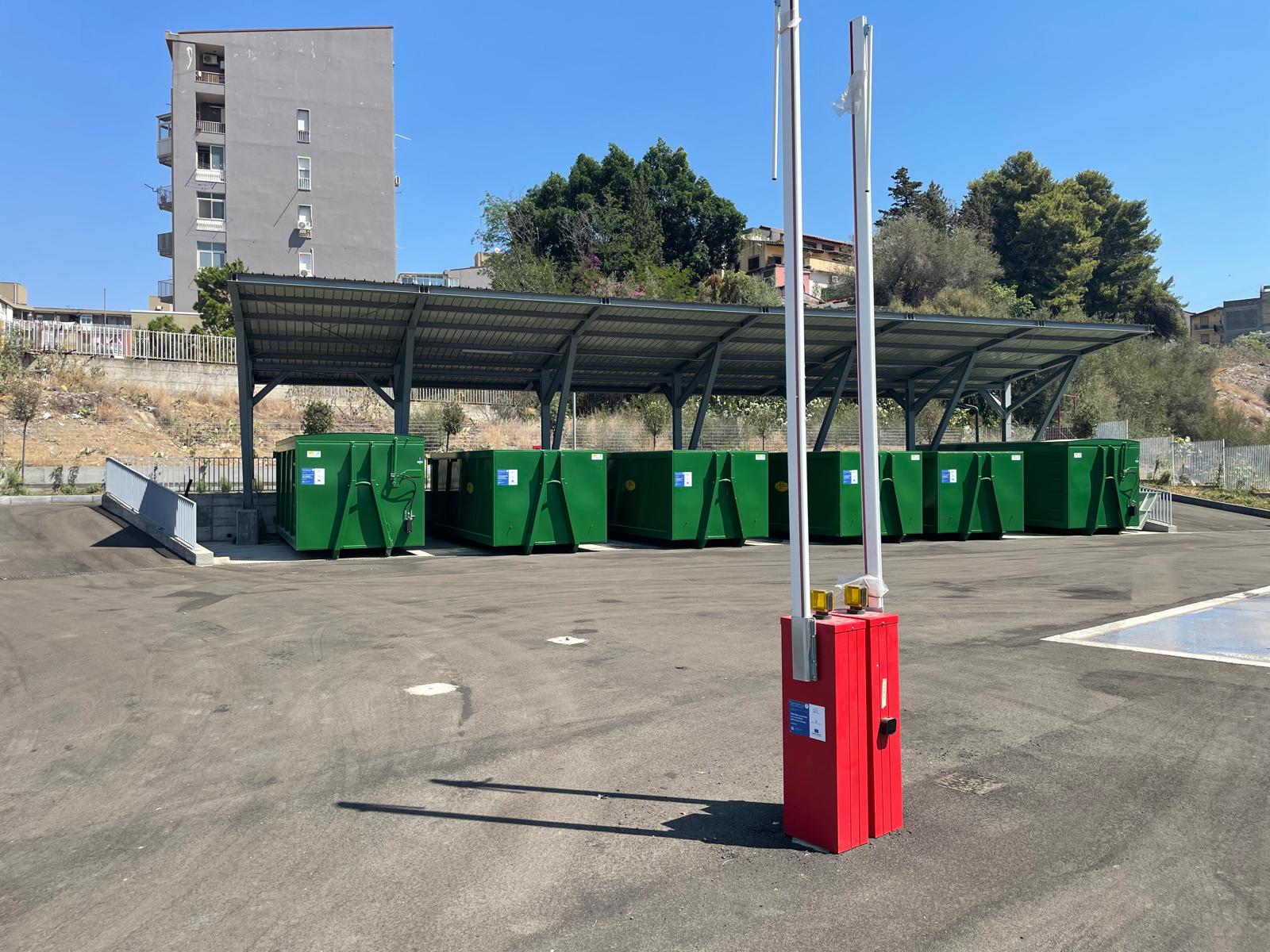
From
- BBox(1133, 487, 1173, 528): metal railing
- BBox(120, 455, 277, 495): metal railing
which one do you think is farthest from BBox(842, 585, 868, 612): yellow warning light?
BBox(1133, 487, 1173, 528): metal railing

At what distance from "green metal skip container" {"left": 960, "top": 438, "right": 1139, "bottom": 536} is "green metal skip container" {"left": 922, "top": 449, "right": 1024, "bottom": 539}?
4.55 ft

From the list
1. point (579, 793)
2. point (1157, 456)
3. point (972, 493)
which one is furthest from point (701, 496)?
point (1157, 456)

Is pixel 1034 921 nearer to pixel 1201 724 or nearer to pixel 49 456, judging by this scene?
pixel 1201 724

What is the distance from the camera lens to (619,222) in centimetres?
5691

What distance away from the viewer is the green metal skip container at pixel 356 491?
17.7 m

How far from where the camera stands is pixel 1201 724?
6.55 metres

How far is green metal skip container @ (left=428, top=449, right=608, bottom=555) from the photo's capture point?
19.2m

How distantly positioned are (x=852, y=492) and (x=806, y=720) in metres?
18.0

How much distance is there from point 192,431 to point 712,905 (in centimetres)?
3496

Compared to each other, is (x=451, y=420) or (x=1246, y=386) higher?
(x=1246, y=386)

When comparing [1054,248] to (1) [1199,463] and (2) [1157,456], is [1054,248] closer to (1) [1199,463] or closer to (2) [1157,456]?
(1) [1199,463]

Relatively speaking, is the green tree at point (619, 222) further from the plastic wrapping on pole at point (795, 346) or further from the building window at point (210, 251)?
the plastic wrapping on pole at point (795, 346)

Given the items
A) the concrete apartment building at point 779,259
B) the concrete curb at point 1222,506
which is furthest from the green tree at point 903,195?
the concrete curb at point 1222,506

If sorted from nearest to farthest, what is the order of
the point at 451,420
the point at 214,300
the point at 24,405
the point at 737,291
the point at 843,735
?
the point at 843,735 → the point at 24,405 → the point at 451,420 → the point at 214,300 → the point at 737,291
